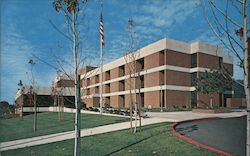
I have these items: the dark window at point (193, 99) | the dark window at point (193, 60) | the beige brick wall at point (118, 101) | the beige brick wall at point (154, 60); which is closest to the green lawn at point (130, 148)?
the beige brick wall at point (154, 60)

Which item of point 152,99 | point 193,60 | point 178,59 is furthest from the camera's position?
point 193,60

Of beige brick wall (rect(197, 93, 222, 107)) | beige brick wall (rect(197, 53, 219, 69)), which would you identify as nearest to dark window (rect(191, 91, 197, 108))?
beige brick wall (rect(197, 93, 222, 107))

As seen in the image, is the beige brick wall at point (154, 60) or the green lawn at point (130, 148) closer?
the green lawn at point (130, 148)

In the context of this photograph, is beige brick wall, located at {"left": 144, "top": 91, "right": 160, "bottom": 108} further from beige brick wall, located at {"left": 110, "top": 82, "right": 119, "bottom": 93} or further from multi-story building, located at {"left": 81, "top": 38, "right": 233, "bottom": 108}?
beige brick wall, located at {"left": 110, "top": 82, "right": 119, "bottom": 93}

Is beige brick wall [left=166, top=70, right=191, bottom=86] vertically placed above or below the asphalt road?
above

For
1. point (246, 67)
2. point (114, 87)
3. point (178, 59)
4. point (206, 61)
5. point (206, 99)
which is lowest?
point (206, 99)

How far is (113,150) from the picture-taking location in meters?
8.87

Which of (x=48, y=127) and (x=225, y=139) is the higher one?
(x=225, y=139)

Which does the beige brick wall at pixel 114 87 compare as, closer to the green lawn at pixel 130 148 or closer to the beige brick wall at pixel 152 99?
the beige brick wall at pixel 152 99

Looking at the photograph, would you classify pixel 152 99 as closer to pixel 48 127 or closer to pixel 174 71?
pixel 174 71

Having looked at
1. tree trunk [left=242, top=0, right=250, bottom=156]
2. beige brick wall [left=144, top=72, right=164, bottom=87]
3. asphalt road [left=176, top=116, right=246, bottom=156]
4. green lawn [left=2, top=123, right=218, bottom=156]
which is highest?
beige brick wall [left=144, top=72, right=164, bottom=87]

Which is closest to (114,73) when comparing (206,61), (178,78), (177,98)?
(178,78)

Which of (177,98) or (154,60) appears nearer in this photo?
(177,98)

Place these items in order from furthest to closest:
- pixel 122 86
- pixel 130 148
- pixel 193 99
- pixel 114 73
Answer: pixel 114 73, pixel 122 86, pixel 193 99, pixel 130 148
